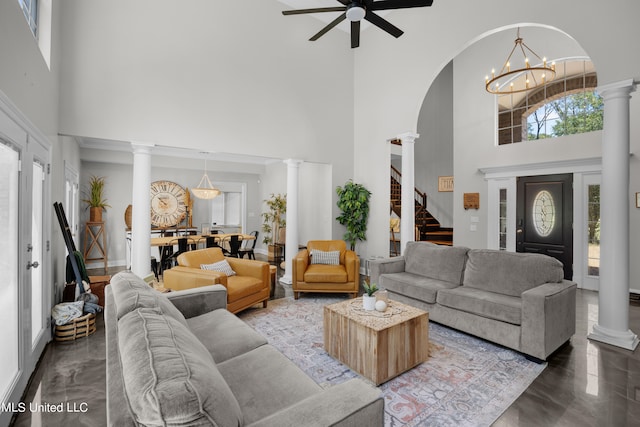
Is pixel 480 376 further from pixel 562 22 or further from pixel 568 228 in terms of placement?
pixel 568 228

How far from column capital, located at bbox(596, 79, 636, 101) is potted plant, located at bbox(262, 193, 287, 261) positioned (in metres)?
6.64

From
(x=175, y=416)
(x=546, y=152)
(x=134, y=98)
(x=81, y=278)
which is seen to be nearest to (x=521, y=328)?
(x=175, y=416)

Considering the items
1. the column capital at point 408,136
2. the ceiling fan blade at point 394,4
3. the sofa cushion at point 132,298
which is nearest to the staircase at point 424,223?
the column capital at point 408,136

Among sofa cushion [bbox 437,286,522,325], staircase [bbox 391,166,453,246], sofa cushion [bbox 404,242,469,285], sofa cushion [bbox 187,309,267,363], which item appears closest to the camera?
sofa cushion [bbox 187,309,267,363]

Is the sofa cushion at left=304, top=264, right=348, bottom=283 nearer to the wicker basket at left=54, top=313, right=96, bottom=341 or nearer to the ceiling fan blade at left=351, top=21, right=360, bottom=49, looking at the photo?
the wicker basket at left=54, top=313, right=96, bottom=341

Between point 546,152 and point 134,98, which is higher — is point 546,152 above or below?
below

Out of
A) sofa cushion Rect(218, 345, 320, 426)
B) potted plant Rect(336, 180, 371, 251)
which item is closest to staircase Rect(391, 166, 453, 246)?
potted plant Rect(336, 180, 371, 251)

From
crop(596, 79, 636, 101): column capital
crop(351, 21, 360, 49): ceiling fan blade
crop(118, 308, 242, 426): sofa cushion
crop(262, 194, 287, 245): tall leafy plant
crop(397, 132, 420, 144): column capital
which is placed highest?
crop(351, 21, 360, 49): ceiling fan blade

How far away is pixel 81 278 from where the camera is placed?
13.1ft

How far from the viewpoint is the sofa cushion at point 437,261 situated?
3928 mm

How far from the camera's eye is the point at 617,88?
3.17 meters

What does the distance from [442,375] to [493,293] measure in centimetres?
127

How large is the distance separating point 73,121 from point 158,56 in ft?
4.89

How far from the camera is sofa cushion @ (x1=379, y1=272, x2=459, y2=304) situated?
3709mm
